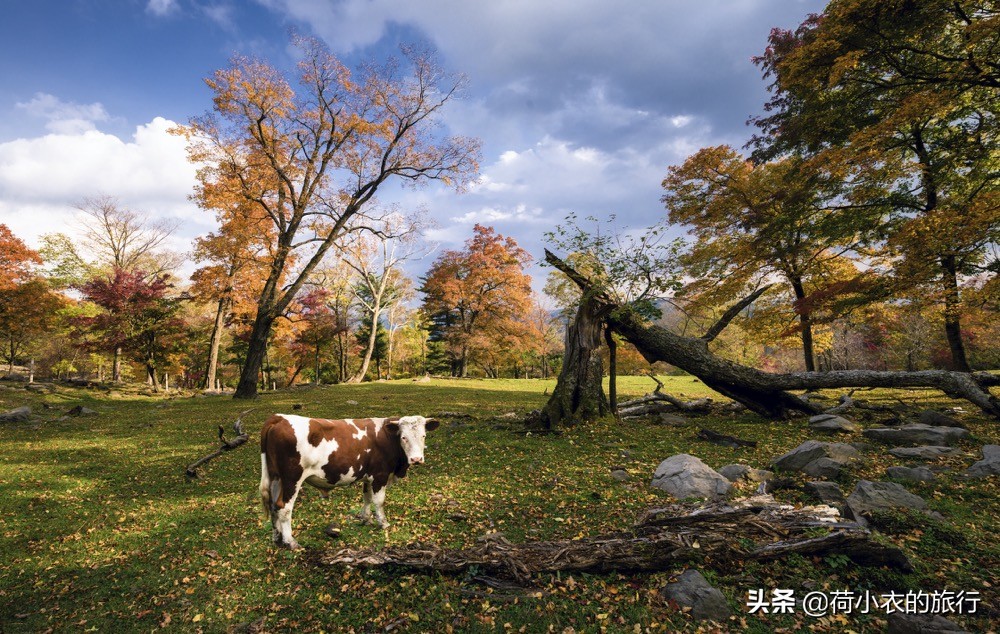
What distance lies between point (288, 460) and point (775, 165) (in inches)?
1003

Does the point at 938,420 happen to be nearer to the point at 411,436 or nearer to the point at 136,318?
the point at 411,436

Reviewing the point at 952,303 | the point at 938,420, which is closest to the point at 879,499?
the point at 938,420

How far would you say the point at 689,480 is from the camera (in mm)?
7344

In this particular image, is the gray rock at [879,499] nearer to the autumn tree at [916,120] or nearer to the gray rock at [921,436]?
the gray rock at [921,436]

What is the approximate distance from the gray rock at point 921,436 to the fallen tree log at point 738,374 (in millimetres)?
3788

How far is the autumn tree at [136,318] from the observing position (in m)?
26.3

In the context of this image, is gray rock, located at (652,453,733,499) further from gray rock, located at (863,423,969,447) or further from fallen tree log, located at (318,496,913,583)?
gray rock, located at (863,423,969,447)

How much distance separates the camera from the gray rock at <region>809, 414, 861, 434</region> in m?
11.7

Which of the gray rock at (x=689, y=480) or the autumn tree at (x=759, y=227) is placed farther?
the autumn tree at (x=759, y=227)

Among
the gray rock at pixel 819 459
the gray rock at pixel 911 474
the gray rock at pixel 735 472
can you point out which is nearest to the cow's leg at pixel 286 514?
the gray rock at pixel 735 472

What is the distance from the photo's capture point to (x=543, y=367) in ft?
194

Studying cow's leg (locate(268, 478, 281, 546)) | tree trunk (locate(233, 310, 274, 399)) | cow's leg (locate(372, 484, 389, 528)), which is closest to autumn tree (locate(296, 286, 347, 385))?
tree trunk (locate(233, 310, 274, 399))

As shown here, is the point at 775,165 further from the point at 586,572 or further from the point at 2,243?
the point at 2,243

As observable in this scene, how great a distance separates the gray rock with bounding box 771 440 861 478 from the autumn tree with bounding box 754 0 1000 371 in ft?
27.6
